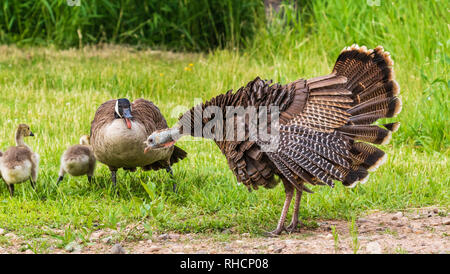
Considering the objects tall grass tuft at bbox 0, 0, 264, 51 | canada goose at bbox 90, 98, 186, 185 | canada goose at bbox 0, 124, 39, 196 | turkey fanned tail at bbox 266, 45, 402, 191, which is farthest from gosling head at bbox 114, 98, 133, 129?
tall grass tuft at bbox 0, 0, 264, 51

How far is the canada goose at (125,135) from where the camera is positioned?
596cm

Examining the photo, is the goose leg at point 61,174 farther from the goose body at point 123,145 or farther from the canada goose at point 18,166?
the goose body at point 123,145

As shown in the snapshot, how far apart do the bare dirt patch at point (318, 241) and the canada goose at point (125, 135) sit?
0.78 meters

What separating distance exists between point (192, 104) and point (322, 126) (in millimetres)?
5003

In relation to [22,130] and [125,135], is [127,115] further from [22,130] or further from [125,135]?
[22,130]

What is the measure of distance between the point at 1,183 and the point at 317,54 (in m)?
6.37

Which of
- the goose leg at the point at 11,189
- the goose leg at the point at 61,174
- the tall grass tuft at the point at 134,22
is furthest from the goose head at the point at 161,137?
the tall grass tuft at the point at 134,22

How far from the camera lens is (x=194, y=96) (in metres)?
10.4

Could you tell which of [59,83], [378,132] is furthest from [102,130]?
[59,83]

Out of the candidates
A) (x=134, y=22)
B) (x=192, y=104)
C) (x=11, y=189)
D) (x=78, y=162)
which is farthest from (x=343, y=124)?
(x=134, y=22)

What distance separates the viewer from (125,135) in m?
5.94

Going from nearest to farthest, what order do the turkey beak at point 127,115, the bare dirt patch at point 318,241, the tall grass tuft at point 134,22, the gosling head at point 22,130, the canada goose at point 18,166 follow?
the bare dirt patch at point 318,241 → the turkey beak at point 127,115 → the canada goose at point 18,166 → the gosling head at point 22,130 → the tall grass tuft at point 134,22
